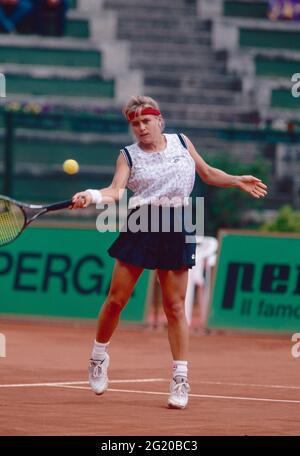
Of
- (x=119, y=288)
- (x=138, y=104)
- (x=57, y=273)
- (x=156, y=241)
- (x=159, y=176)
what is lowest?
(x=119, y=288)

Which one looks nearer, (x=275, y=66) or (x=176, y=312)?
(x=176, y=312)

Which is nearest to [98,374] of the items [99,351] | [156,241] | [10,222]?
[99,351]

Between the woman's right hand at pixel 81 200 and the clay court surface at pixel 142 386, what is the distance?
4.49 ft

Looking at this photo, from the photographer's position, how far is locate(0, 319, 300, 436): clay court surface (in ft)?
31.9

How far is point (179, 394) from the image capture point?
1078 cm

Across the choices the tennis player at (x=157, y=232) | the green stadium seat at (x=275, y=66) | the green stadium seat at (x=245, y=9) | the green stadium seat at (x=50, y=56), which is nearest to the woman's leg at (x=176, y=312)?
the tennis player at (x=157, y=232)

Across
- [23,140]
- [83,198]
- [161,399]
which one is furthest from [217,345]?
[23,140]

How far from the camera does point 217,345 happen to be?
17.5 meters

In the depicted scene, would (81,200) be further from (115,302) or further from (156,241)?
(115,302)

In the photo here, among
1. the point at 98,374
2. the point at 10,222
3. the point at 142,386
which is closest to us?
the point at 10,222

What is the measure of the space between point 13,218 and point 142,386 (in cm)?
229

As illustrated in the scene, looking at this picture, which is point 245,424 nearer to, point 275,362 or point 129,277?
point 129,277

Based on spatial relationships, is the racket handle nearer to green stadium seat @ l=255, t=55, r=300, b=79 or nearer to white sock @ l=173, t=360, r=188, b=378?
white sock @ l=173, t=360, r=188, b=378

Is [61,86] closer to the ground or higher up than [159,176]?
higher up
